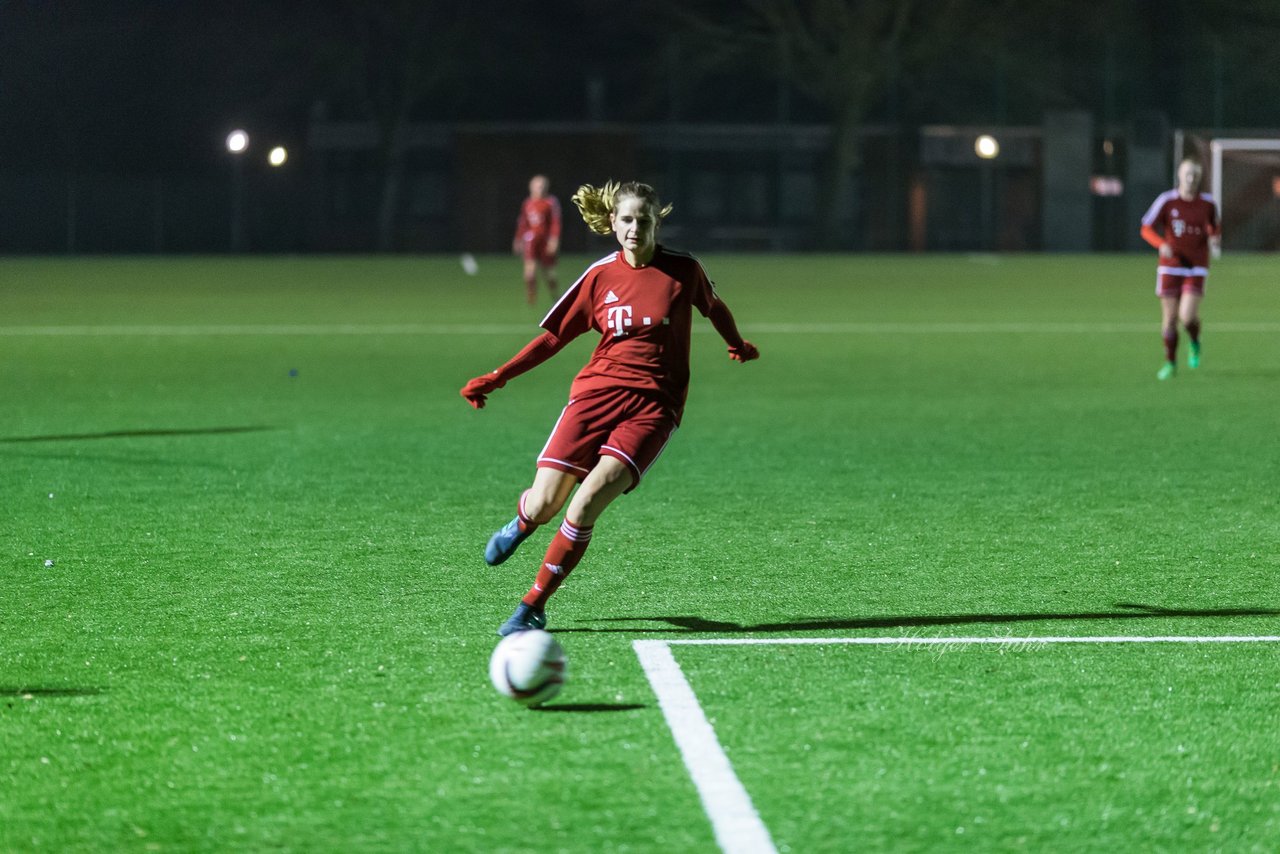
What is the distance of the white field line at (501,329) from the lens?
22.8m

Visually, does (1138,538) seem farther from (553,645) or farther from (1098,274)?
(1098,274)

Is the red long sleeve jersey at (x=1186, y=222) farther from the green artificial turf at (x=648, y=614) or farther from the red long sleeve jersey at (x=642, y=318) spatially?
the red long sleeve jersey at (x=642, y=318)

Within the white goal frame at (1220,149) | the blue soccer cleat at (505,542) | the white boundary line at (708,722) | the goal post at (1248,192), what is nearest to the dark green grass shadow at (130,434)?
the blue soccer cleat at (505,542)

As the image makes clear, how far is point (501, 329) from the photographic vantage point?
23.4m

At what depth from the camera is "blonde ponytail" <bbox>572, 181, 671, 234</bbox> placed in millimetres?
6543

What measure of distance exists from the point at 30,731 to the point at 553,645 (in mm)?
1502

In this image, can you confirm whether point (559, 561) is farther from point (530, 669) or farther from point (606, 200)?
point (606, 200)

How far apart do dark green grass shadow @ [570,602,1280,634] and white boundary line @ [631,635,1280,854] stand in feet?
0.63

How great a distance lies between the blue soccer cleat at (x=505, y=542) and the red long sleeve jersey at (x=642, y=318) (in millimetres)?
569

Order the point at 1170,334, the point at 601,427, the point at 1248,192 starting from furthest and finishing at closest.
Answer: the point at 1248,192, the point at 1170,334, the point at 601,427

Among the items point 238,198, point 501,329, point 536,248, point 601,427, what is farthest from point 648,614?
point 238,198

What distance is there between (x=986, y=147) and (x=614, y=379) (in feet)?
170

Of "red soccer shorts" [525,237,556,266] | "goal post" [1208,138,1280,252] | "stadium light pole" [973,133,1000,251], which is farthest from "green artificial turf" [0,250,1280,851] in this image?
"stadium light pole" [973,133,1000,251]

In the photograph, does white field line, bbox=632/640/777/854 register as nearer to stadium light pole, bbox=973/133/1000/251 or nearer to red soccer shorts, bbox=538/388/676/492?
red soccer shorts, bbox=538/388/676/492
